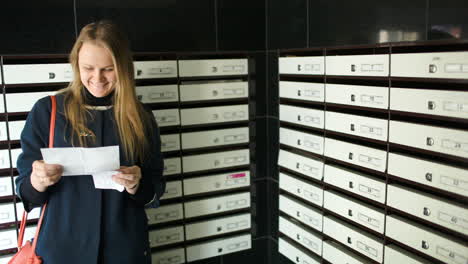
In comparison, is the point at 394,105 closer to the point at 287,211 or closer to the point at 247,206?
the point at 287,211

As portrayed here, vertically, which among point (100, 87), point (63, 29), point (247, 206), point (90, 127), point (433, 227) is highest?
point (63, 29)

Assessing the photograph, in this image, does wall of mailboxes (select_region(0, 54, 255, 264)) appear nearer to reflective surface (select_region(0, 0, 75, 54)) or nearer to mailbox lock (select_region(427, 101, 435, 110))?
reflective surface (select_region(0, 0, 75, 54))

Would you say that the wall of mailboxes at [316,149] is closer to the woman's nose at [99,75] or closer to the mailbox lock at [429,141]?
the mailbox lock at [429,141]

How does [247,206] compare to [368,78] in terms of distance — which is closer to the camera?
[368,78]

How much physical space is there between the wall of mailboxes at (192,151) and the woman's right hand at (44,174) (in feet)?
2.55

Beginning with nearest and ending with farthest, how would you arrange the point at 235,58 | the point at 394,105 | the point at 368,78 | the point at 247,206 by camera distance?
the point at 394,105 → the point at 368,78 → the point at 235,58 → the point at 247,206

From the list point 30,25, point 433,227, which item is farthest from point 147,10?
point 433,227

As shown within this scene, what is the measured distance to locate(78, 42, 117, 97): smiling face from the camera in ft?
5.80

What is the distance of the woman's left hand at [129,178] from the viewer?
5.59 feet

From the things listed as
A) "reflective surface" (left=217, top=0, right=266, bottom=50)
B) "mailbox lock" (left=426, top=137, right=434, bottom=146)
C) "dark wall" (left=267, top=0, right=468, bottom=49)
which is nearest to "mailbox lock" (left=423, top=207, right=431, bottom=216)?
"mailbox lock" (left=426, top=137, right=434, bottom=146)

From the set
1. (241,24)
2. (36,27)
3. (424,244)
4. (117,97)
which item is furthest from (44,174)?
(241,24)

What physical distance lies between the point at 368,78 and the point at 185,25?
1.23 metres

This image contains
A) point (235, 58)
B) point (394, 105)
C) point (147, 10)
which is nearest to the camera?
point (394, 105)

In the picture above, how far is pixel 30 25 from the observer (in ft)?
7.55
